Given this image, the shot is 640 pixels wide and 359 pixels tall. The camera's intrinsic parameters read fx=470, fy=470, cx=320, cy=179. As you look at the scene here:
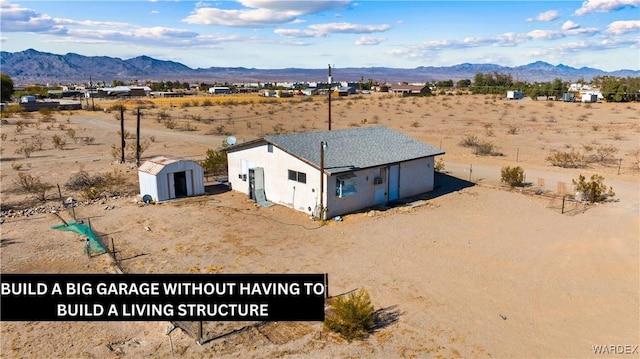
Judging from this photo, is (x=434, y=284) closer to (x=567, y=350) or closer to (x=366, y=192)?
(x=567, y=350)

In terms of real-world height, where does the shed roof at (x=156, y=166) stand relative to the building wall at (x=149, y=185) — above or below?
above

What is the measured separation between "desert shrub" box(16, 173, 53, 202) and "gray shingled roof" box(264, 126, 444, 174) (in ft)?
37.8

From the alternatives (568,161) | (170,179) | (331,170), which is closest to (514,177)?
(568,161)

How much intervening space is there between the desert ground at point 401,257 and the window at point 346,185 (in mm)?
1072

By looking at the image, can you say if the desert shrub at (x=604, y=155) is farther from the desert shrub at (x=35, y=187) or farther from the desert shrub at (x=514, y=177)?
the desert shrub at (x=35, y=187)

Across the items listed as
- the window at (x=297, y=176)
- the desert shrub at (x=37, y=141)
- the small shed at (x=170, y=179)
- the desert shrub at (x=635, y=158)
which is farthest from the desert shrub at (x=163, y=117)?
the desert shrub at (x=635, y=158)

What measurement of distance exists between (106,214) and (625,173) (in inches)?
1156

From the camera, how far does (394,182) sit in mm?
22391

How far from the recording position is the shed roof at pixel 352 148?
66.3 feet

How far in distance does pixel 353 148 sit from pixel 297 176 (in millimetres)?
3282

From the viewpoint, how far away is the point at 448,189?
2488cm

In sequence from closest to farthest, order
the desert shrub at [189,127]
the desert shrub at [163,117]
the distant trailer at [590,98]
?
the desert shrub at [189,127]
the desert shrub at [163,117]
the distant trailer at [590,98]

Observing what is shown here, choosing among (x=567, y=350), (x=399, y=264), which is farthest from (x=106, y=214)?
(x=567, y=350)

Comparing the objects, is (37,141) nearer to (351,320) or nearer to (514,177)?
(514,177)
